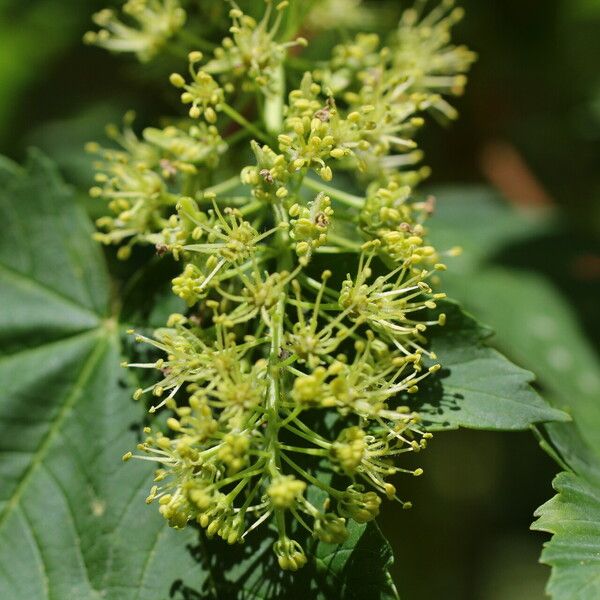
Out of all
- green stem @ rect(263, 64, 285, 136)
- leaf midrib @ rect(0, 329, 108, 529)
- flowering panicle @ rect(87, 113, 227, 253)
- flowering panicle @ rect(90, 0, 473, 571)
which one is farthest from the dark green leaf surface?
green stem @ rect(263, 64, 285, 136)

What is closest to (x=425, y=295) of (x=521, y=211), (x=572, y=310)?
(x=572, y=310)

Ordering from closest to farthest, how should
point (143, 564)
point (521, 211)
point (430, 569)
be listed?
point (143, 564), point (521, 211), point (430, 569)

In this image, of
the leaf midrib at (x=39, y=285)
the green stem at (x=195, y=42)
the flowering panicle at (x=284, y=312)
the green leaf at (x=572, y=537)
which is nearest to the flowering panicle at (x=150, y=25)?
the green stem at (x=195, y=42)

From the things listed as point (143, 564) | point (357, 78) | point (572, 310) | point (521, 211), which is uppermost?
point (521, 211)

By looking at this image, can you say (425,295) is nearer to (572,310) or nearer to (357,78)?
(357,78)

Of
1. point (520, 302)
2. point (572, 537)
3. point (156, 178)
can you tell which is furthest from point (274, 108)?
point (520, 302)

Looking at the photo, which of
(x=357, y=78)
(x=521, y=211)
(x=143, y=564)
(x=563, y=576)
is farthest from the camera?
(x=521, y=211)
